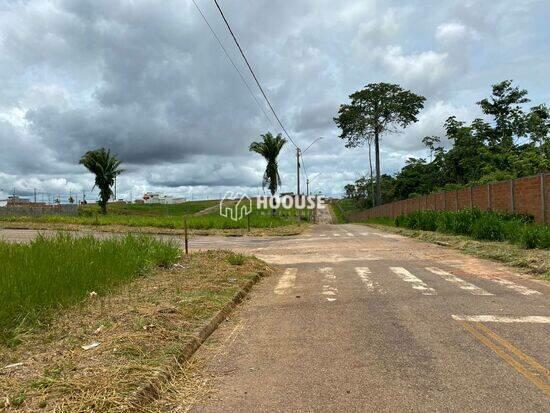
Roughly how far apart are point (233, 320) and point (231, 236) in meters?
25.7

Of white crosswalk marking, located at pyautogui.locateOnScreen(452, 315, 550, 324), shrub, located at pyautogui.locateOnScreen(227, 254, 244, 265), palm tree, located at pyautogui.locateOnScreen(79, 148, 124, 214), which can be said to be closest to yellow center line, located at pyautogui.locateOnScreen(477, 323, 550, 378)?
white crosswalk marking, located at pyautogui.locateOnScreen(452, 315, 550, 324)

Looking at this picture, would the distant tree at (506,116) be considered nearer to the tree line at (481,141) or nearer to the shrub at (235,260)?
the tree line at (481,141)

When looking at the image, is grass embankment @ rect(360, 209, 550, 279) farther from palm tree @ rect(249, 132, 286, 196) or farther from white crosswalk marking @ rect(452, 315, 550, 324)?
palm tree @ rect(249, 132, 286, 196)

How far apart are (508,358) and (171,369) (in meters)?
3.58

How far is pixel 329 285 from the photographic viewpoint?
36.8ft

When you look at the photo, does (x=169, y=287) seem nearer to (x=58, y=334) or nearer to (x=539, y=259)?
(x=58, y=334)

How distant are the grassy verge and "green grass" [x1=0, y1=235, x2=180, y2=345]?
24cm

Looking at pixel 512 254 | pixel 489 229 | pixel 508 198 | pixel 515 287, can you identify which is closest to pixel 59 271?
pixel 515 287

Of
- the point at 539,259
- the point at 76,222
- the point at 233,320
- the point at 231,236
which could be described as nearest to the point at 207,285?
the point at 233,320

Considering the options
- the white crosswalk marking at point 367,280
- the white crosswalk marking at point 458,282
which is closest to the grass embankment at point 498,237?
the white crosswalk marking at point 458,282

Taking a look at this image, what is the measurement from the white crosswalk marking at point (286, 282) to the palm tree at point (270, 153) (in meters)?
35.7

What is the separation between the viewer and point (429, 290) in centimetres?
1018

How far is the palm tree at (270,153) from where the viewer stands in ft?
164

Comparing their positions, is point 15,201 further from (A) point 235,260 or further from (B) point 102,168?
(A) point 235,260
